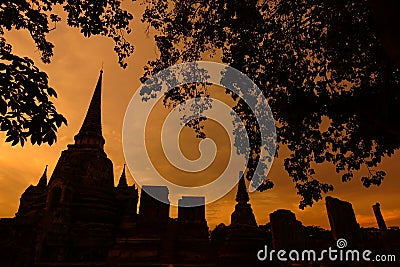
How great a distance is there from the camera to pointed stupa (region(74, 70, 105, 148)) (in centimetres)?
3098

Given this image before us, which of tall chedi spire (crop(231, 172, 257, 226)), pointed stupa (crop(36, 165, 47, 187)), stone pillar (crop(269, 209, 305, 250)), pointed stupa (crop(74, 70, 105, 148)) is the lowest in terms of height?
stone pillar (crop(269, 209, 305, 250))

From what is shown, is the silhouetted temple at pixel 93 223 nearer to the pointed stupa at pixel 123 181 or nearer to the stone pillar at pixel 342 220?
the pointed stupa at pixel 123 181

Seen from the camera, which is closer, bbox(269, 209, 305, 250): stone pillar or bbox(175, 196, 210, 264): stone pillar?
bbox(269, 209, 305, 250): stone pillar

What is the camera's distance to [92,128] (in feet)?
105

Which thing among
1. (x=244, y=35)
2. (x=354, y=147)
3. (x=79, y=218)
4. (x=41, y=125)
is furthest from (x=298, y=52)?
(x=79, y=218)

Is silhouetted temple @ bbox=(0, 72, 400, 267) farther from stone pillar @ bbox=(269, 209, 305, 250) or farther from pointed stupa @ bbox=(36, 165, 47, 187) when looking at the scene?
pointed stupa @ bbox=(36, 165, 47, 187)

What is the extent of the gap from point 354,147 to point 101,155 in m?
26.5

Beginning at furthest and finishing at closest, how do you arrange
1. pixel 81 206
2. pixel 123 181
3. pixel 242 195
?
pixel 123 181 < pixel 81 206 < pixel 242 195

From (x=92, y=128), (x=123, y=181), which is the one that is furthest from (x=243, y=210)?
(x=123, y=181)

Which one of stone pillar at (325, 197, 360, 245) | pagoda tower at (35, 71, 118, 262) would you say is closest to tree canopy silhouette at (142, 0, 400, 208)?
stone pillar at (325, 197, 360, 245)

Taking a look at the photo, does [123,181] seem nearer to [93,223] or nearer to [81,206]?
[81,206]

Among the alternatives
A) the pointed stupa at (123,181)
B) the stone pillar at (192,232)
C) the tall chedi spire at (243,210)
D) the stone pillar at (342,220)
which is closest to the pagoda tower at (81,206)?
the pointed stupa at (123,181)

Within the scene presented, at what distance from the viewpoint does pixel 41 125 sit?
348 cm

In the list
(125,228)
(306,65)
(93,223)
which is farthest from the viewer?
(93,223)
